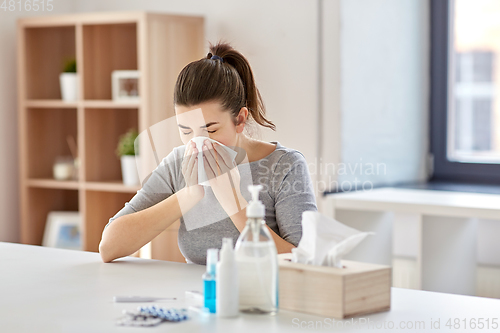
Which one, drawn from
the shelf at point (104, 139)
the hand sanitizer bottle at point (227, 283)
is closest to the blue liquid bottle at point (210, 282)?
the hand sanitizer bottle at point (227, 283)

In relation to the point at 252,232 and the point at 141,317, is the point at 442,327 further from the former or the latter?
the point at 141,317

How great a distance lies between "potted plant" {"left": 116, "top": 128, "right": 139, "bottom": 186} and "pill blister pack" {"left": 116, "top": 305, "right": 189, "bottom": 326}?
1.72 m

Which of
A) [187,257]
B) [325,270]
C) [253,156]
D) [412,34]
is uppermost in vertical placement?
[412,34]

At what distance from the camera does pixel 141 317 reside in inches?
37.2

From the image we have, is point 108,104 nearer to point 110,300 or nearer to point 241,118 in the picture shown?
point 241,118

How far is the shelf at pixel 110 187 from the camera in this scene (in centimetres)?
264

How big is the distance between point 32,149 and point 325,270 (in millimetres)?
2269

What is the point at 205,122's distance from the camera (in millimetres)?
1455

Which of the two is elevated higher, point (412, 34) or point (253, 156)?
point (412, 34)

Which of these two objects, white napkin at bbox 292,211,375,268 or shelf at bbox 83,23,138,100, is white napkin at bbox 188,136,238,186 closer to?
white napkin at bbox 292,211,375,268

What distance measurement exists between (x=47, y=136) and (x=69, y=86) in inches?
12.9

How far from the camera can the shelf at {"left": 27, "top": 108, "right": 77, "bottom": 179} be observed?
9.46ft

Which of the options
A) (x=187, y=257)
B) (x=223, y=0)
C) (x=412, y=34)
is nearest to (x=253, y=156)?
(x=187, y=257)

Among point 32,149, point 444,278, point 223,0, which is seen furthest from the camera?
point 32,149
